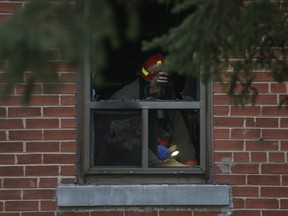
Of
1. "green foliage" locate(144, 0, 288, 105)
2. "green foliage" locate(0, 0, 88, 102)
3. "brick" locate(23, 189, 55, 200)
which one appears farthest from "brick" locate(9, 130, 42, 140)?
"green foliage" locate(0, 0, 88, 102)

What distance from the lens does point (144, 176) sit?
16.8ft

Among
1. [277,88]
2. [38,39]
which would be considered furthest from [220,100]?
[38,39]

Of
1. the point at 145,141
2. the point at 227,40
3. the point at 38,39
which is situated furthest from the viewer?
the point at 145,141

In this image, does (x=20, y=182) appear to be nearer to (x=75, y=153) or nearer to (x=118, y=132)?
(x=75, y=153)

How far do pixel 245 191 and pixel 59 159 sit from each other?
148 cm

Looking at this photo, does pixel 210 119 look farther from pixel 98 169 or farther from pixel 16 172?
pixel 16 172

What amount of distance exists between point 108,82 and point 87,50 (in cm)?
322

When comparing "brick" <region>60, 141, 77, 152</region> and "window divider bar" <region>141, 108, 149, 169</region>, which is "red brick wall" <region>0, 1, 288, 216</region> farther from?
"window divider bar" <region>141, 108, 149, 169</region>

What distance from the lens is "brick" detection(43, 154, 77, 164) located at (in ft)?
16.4

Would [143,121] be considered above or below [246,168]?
above

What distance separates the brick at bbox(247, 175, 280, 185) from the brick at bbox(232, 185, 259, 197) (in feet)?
0.15

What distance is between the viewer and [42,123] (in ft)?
16.5

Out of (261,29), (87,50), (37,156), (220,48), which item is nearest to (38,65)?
(87,50)

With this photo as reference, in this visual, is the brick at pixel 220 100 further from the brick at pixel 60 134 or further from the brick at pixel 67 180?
the brick at pixel 67 180
